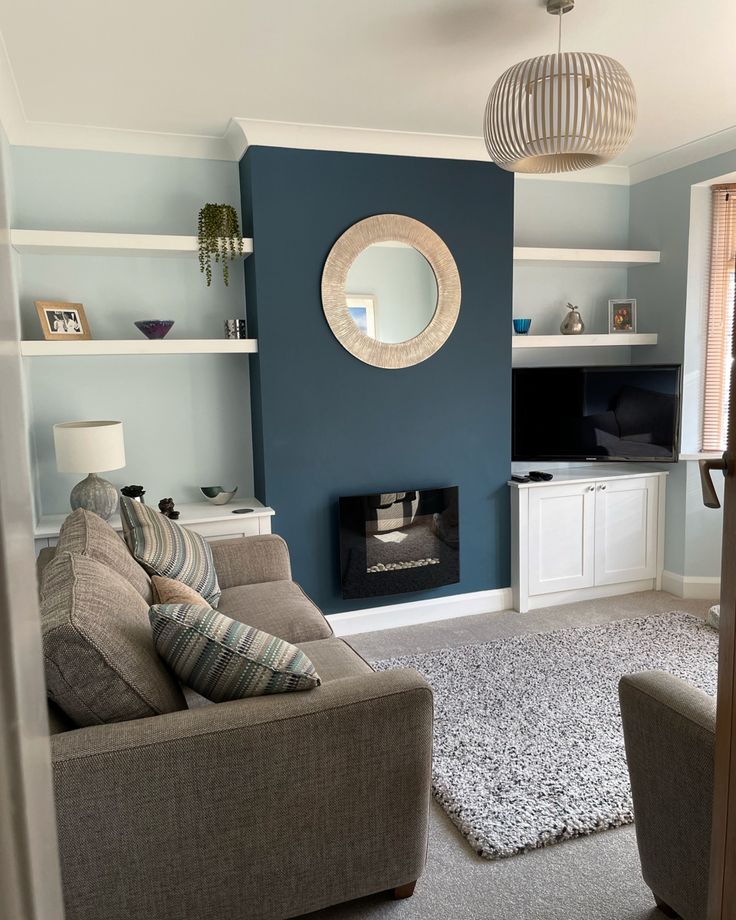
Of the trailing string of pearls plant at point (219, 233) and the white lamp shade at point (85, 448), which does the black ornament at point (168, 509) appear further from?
the trailing string of pearls plant at point (219, 233)

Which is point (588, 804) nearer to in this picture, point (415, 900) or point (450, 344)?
point (415, 900)

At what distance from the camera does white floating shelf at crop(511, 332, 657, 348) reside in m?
4.28

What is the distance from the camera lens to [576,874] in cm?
205

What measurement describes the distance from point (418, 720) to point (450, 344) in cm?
266

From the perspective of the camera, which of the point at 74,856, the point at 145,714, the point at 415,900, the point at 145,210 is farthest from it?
the point at 145,210

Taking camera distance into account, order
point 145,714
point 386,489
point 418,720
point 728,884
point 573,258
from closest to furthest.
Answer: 1. point 728,884
2. point 145,714
3. point 418,720
4. point 386,489
5. point 573,258

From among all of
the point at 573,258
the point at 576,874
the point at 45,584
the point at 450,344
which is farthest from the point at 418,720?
the point at 573,258

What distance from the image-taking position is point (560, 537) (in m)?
4.32

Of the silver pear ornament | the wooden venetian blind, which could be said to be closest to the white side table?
the silver pear ornament

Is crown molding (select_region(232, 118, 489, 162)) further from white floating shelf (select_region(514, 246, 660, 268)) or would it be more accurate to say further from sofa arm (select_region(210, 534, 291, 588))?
sofa arm (select_region(210, 534, 291, 588))

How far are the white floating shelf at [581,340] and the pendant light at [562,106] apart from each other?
69.9 inches

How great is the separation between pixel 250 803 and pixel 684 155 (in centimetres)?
424

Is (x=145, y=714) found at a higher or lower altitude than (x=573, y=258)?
lower

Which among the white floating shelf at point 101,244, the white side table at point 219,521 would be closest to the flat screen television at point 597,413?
the white side table at point 219,521
